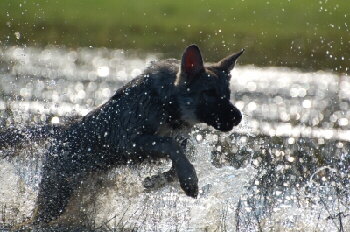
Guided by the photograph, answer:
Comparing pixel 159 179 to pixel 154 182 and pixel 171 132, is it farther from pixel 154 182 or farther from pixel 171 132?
pixel 171 132

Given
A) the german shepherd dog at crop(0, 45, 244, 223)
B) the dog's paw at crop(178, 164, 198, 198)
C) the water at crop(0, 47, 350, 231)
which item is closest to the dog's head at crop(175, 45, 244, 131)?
the german shepherd dog at crop(0, 45, 244, 223)

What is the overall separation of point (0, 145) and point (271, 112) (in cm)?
818

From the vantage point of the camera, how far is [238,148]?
13.6 meters

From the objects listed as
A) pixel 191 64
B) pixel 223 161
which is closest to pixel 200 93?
pixel 191 64

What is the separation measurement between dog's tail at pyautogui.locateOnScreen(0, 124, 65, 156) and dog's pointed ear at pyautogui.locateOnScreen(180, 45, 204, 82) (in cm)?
149

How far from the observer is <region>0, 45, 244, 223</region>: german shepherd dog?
9477mm

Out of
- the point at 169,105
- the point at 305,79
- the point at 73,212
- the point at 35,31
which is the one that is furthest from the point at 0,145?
the point at 35,31

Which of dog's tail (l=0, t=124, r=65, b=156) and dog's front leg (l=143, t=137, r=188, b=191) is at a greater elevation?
dog's tail (l=0, t=124, r=65, b=156)

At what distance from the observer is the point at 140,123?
31.7 feet

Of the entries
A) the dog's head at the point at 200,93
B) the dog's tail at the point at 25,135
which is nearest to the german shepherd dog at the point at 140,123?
the dog's head at the point at 200,93

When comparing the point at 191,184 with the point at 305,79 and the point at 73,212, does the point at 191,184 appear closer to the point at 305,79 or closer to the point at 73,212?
the point at 73,212

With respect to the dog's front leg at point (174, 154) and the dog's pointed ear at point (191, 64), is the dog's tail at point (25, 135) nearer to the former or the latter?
the dog's front leg at point (174, 154)

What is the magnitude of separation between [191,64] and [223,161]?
11.5ft

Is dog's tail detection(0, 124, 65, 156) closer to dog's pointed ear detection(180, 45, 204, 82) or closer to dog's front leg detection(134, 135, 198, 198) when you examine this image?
dog's front leg detection(134, 135, 198, 198)
